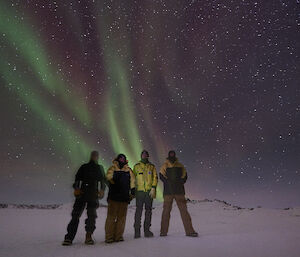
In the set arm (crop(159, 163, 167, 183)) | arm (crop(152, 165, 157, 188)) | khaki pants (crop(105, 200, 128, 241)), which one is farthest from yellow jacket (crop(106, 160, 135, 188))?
arm (crop(159, 163, 167, 183))

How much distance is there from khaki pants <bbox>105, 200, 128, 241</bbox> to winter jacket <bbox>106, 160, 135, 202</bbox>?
0.49ft

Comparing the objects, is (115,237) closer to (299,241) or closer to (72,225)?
(72,225)

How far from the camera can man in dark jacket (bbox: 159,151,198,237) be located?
8523 mm

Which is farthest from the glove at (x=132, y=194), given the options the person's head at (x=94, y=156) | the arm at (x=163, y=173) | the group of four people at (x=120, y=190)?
the arm at (x=163, y=173)

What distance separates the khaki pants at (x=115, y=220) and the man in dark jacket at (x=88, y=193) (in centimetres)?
31

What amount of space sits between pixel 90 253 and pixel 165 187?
3390mm

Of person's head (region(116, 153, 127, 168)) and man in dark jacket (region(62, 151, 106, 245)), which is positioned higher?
person's head (region(116, 153, 127, 168))

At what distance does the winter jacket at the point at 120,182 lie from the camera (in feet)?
24.7

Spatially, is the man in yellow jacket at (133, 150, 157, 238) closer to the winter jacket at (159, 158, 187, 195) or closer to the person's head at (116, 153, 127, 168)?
the winter jacket at (159, 158, 187, 195)

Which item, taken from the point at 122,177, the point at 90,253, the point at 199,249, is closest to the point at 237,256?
the point at 199,249

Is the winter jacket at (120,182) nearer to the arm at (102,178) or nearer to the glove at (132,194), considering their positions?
the glove at (132,194)

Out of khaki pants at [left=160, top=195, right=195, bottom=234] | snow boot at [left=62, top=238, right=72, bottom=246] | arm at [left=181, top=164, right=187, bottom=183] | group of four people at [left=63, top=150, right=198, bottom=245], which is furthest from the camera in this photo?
arm at [left=181, top=164, right=187, bottom=183]

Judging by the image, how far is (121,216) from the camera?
7430 millimetres

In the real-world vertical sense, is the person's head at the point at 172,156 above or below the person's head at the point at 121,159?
above
